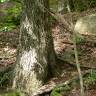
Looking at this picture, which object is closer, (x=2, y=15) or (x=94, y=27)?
(x=94, y=27)

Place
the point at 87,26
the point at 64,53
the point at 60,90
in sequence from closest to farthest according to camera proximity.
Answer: the point at 60,90 < the point at 64,53 < the point at 87,26

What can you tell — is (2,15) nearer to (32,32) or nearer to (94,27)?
(94,27)

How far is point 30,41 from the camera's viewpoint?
6.13 meters

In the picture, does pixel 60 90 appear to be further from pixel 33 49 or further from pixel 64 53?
pixel 64 53

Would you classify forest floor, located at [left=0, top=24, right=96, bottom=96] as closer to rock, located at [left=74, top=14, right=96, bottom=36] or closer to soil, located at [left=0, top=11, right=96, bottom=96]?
soil, located at [left=0, top=11, right=96, bottom=96]

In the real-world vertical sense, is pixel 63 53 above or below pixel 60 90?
above

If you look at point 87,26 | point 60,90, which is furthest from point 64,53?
point 87,26

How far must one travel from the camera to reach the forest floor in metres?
6.32

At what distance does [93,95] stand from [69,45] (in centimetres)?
360

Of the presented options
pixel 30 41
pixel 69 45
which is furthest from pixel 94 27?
pixel 30 41

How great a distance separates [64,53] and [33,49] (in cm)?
200

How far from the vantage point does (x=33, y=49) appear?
242 inches

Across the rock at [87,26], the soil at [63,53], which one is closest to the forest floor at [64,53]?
the soil at [63,53]

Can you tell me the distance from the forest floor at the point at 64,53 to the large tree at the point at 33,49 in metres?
0.39
